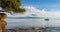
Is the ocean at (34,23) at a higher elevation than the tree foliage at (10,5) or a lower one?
lower

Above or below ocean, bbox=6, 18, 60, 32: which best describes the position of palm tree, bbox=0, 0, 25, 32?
above

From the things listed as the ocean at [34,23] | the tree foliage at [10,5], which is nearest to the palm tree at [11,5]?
the tree foliage at [10,5]

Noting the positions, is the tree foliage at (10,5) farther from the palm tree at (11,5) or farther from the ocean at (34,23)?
the ocean at (34,23)

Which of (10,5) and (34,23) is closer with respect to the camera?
(10,5)

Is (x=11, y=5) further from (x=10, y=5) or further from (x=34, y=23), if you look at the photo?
(x=34, y=23)

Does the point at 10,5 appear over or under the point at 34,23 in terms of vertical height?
over

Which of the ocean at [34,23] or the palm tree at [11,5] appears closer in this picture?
the palm tree at [11,5]

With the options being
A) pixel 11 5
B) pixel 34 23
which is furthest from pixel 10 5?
pixel 34 23

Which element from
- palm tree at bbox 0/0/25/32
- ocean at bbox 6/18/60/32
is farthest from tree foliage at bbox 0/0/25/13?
ocean at bbox 6/18/60/32

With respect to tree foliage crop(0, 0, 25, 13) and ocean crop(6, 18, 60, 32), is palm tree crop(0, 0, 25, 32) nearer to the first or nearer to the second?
tree foliage crop(0, 0, 25, 13)

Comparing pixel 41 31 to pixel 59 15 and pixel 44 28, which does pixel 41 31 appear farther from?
pixel 59 15

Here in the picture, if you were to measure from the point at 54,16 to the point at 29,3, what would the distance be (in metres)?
0.38

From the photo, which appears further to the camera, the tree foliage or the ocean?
the ocean

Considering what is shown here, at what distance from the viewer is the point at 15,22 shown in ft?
6.08
